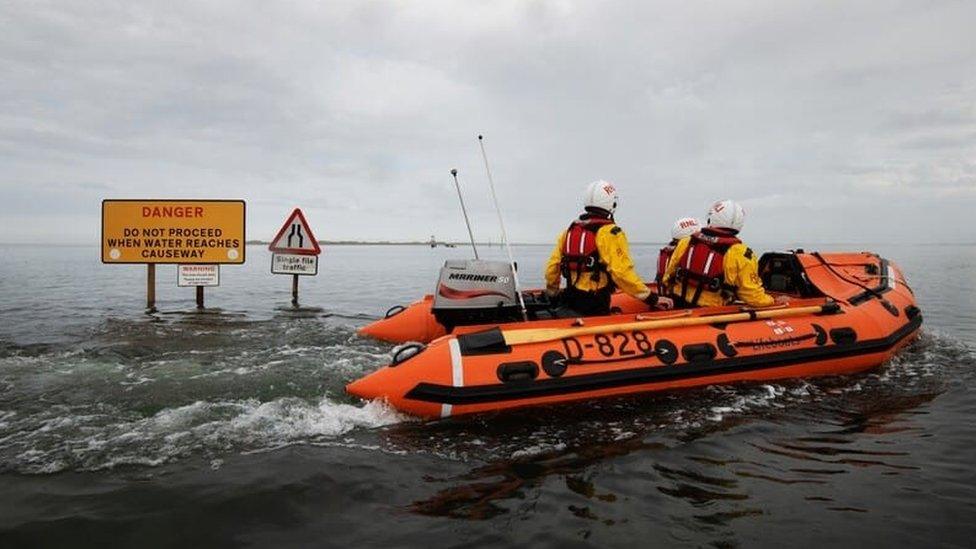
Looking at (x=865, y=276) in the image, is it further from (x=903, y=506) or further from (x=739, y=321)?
(x=903, y=506)

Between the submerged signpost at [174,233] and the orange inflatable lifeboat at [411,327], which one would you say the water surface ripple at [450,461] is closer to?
the orange inflatable lifeboat at [411,327]

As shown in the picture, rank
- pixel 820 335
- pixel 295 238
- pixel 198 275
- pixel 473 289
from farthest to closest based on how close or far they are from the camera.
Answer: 1. pixel 295 238
2. pixel 198 275
3. pixel 820 335
4. pixel 473 289

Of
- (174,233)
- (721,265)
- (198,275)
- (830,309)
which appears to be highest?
(174,233)

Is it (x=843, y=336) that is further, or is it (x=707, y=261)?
(x=707, y=261)

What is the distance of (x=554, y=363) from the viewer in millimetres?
5297

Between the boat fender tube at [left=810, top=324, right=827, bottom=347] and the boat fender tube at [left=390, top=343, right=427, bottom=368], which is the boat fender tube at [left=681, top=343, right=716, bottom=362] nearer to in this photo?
the boat fender tube at [left=810, top=324, right=827, bottom=347]

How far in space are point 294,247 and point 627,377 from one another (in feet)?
25.9

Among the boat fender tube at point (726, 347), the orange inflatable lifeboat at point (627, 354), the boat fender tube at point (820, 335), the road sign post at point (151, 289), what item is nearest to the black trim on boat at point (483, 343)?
the orange inflatable lifeboat at point (627, 354)

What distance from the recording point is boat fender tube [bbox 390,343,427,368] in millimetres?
5219

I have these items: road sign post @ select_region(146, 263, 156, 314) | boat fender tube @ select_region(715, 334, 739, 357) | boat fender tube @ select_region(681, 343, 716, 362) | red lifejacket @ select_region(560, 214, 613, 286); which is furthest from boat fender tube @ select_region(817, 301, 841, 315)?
road sign post @ select_region(146, 263, 156, 314)

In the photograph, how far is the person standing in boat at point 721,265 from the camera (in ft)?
21.2

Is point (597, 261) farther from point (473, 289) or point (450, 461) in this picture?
point (450, 461)

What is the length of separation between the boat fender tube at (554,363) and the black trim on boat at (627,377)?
0.21 ft

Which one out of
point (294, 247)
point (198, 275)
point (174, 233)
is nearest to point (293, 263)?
point (294, 247)
